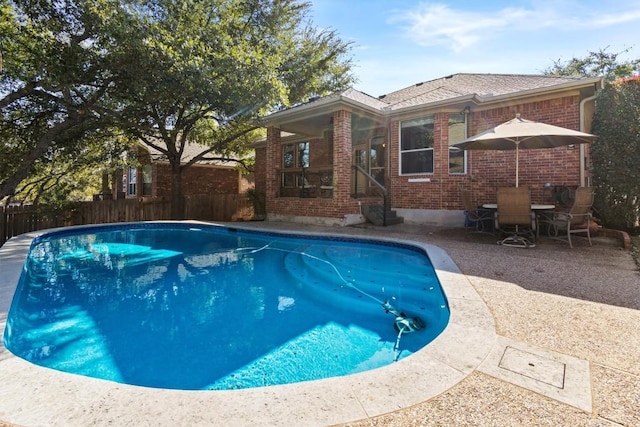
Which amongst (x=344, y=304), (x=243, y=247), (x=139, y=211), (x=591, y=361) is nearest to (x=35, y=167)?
(x=139, y=211)

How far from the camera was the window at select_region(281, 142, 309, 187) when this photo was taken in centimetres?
1357

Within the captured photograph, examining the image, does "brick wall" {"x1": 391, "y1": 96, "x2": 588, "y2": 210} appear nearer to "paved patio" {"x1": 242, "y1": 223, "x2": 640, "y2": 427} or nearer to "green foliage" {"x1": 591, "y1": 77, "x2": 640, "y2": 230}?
"green foliage" {"x1": 591, "y1": 77, "x2": 640, "y2": 230}

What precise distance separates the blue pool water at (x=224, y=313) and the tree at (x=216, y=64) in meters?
5.09

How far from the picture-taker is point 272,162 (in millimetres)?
11922

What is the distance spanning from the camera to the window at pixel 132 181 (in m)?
19.0

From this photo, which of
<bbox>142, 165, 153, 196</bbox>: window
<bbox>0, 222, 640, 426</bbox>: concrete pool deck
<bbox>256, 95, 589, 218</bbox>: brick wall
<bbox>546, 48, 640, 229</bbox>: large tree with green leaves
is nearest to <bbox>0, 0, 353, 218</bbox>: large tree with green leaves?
<bbox>256, 95, 589, 218</bbox>: brick wall

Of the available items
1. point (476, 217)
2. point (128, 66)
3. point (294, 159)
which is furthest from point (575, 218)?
point (128, 66)

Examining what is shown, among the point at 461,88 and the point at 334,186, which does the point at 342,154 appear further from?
the point at 461,88

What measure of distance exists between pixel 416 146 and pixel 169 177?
45.1ft

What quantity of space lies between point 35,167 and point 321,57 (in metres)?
12.7

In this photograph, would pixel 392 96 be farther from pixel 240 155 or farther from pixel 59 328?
pixel 59 328

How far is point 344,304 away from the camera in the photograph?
4391mm

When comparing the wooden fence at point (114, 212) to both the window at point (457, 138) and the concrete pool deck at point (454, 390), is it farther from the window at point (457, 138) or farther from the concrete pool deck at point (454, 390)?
the concrete pool deck at point (454, 390)

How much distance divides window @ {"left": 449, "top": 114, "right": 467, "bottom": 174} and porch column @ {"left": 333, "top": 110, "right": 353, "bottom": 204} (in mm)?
3174
